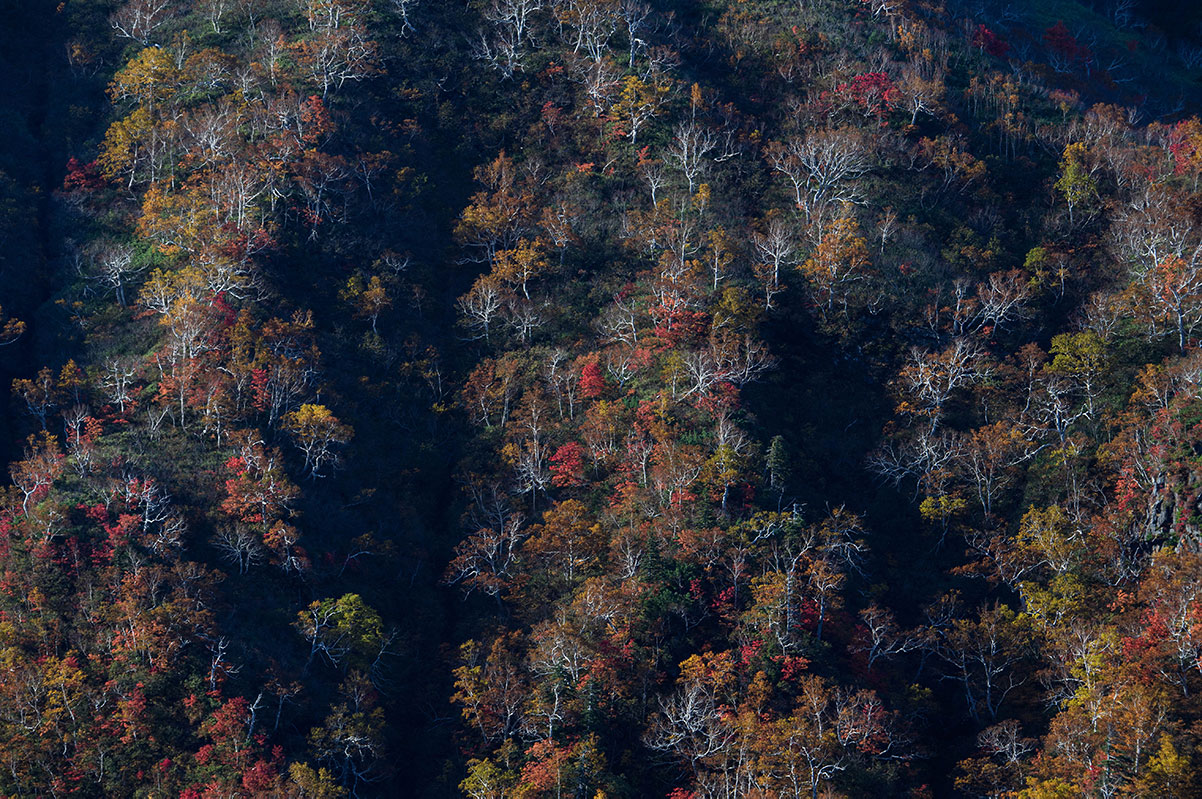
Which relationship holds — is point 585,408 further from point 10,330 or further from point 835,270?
point 10,330

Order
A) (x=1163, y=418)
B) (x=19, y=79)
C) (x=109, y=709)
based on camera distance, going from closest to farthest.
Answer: (x=109, y=709)
(x=1163, y=418)
(x=19, y=79)

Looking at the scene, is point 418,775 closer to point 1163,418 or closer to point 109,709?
point 109,709

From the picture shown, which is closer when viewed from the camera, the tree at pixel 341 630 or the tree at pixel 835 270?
the tree at pixel 341 630

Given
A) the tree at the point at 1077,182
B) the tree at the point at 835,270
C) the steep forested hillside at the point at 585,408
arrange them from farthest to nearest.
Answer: the tree at the point at 1077,182 < the tree at the point at 835,270 < the steep forested hillside at the point at 585,408

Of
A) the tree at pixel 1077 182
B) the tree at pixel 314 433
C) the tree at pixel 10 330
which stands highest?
the tree at pixel 10 330

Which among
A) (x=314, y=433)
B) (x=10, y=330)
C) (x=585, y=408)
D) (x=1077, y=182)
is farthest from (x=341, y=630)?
(x=1077, y=182)

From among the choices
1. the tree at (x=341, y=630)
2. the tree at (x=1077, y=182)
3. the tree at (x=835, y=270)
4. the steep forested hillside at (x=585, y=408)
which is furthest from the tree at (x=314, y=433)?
the tree at (x=1077, y=182)

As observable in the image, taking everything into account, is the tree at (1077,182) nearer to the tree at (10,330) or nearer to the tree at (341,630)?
the tree at (341,630)

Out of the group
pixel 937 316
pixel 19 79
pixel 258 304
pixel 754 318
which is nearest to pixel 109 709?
pixel 258 304
